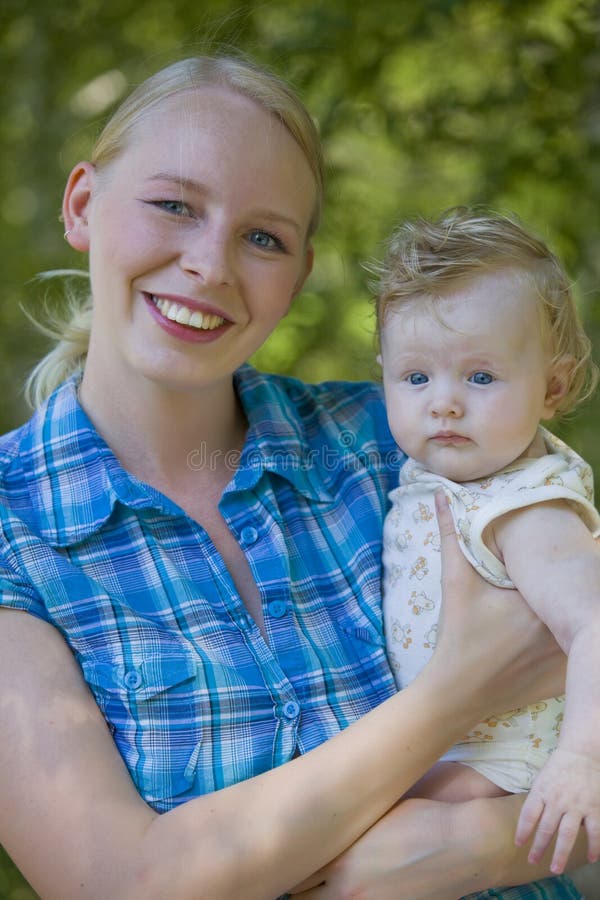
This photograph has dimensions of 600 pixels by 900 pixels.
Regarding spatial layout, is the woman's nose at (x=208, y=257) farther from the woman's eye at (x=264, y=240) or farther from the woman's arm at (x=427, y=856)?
the woman's arm at (x=427, y=856)

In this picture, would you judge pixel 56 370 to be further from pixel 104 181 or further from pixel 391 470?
pixel 391 470

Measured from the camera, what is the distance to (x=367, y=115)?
12.0ft

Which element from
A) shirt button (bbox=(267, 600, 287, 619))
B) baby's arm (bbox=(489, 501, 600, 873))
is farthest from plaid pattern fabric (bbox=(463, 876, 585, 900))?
shirt button (bbox=(267, 600, 287, 619))

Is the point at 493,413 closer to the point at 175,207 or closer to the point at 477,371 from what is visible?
the point at 477,371

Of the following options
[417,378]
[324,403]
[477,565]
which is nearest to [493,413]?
[417,378]

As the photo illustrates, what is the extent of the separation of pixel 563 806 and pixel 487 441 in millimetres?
677

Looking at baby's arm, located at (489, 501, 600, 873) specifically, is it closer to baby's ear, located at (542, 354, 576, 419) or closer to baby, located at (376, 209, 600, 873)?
baby, located at (376, 209, 600, 873)

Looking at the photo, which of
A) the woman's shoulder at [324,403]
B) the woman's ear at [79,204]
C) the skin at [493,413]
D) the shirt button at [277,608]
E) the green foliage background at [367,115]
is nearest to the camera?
the skin at [493,413]

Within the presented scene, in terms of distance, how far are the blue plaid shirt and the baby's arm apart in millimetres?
399

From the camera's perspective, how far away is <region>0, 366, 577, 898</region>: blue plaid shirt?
194cm

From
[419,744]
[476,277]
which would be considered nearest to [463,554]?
[419,744]

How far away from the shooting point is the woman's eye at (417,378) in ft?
7.00

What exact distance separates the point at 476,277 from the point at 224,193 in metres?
0.51

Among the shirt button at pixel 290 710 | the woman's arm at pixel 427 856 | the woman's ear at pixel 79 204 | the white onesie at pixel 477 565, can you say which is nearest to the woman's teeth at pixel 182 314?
the woman's ear at pixel 79 204
